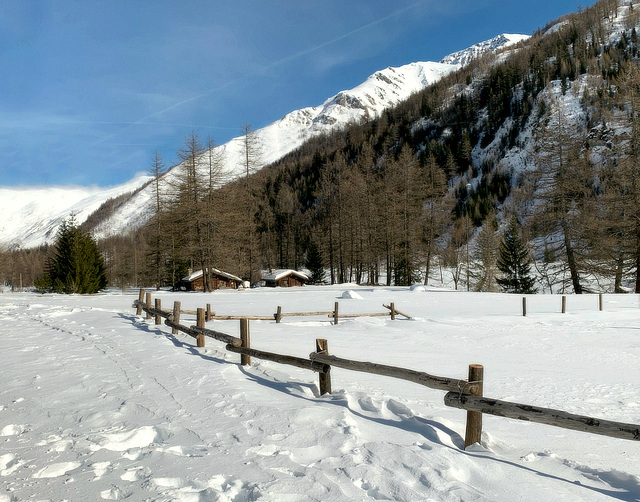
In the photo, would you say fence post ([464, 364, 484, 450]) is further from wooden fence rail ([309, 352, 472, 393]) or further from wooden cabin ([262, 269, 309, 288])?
wooden cabin ([262, 269, 309, 288])

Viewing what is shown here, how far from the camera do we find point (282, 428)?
4.80 metres

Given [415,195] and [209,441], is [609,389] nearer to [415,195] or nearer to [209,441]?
[209,441]

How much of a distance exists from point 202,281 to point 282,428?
4122 centimetres

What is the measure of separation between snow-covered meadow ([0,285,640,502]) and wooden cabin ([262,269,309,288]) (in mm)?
37167

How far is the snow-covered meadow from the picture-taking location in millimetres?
3514

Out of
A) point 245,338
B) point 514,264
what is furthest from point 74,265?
point 514,264

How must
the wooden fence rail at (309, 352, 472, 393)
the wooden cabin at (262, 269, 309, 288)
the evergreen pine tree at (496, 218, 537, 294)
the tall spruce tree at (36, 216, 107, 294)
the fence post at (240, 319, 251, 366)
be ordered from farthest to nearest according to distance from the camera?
the wooden cabin at (262, 269, 309, 288) → the evergreen pine tree at (496, 218, 537, 294) → the tall spruce tree at (36, 216, 107, 294) → the fence post at (240, 319, 251, 366) → the wooden fence rail at (309, 352, 472, 393)

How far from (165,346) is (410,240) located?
32397 millimetres

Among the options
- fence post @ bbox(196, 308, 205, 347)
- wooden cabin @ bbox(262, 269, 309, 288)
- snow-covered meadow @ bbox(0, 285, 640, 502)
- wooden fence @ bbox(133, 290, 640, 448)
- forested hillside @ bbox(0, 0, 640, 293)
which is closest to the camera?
snow-covered meadow @ bbox(0, 285, 640, 502)

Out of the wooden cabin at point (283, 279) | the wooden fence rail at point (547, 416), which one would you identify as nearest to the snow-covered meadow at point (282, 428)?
the wooden fence rail at point (547, 416)

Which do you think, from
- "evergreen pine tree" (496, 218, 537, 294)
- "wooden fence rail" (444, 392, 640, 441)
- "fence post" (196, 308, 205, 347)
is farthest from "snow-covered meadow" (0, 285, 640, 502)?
"evergreen pine tree" (496, 218, 537, 294)

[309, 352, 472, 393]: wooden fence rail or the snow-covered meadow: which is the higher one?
[309, 352, 472, 393]: wooden fence rail

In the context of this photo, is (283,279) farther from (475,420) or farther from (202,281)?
(475,420)

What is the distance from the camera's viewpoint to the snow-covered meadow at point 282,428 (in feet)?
11.5
